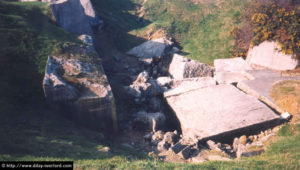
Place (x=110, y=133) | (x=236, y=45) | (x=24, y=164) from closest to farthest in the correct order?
(x=24, y=164) → (x=110, y=133) → (x=236, y=45)

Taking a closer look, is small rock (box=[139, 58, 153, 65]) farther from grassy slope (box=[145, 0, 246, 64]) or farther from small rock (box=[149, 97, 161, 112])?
small rock (box=[149, 97, 161, 112])

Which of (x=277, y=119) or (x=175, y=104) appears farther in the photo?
(x=175, y=104)

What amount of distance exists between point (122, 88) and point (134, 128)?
72.2 inches

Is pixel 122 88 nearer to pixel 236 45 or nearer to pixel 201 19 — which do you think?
pixel 236 45

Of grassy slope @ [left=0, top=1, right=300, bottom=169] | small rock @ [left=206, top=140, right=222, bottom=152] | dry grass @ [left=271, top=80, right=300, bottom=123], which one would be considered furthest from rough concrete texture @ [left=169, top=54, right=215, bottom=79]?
grassy slope @ [left=0, top=1, right=300, bottom=169]

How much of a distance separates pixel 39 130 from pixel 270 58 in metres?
11.8

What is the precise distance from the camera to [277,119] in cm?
778

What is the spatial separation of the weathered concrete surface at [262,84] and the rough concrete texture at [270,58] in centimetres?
90

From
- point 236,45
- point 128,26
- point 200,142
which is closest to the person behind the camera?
point 200,142

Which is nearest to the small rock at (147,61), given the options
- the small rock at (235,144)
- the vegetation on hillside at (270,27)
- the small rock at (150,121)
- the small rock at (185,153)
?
the small rock at (150,121)

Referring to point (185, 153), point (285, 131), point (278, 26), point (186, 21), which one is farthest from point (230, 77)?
point (186, 21)

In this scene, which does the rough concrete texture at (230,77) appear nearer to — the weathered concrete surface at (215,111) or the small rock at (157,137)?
the weathered concrete surface at (215,111)

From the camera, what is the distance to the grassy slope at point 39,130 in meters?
4.75

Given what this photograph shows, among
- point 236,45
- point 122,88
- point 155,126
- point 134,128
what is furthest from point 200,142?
point 236,45
